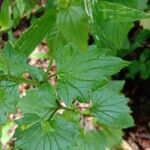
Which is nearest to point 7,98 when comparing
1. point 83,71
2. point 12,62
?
point 12,62

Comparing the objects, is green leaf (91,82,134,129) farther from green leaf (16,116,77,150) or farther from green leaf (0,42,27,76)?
green leaf (0,42,27,76)

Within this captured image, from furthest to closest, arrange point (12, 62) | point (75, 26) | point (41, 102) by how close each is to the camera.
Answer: point (41, 102) → point (12, 62) → point (75, 26)

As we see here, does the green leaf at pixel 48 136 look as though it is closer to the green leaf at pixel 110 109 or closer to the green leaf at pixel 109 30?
the green leaf at pixel 110 109

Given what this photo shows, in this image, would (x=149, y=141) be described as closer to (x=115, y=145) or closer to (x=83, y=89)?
(x=115, y=145)

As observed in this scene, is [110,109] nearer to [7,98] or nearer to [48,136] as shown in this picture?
[48,136]

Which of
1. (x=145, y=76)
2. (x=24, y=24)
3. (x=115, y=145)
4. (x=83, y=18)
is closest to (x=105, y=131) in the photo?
(x=115, y=145)

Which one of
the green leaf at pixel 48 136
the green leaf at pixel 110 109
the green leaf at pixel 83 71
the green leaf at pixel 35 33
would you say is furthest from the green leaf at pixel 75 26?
the green leaf at pixel 110 109

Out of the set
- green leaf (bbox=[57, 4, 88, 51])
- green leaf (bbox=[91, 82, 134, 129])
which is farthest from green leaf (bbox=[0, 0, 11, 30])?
green leaf (bbox=[57, 4, 88, 51])
